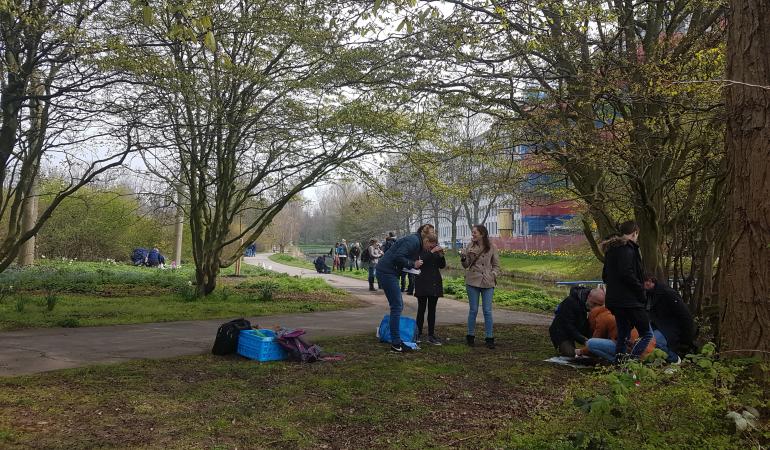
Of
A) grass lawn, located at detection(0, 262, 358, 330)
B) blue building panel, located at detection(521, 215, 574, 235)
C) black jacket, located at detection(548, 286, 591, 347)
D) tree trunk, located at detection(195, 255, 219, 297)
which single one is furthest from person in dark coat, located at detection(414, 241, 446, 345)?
blue building panel, located at detection(521, 215, 574, 235)

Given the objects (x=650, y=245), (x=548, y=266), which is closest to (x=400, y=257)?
(x=650, y=245)

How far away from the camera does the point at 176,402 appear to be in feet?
15.5

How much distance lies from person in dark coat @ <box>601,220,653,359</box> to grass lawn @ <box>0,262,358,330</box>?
695cm

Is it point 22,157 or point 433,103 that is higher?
point 433,103

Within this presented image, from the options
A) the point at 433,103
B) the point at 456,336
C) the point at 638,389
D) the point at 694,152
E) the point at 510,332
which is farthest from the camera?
the point at 433,103

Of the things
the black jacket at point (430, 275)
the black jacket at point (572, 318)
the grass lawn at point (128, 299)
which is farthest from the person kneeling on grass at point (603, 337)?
the grass lawn at point (128, 299)

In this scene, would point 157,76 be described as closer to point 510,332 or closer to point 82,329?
point 82,329

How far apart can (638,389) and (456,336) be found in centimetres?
542

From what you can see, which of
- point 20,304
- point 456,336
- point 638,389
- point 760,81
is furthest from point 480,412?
point 20,304

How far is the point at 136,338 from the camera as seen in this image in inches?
309

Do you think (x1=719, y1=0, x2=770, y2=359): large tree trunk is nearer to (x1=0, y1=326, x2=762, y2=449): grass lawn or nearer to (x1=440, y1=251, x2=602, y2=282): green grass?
(x1=0, y1=326, x2=762, y2=449): grass lawn

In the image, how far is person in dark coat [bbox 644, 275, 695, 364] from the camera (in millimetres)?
5785

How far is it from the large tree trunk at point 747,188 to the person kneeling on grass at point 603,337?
2.30m

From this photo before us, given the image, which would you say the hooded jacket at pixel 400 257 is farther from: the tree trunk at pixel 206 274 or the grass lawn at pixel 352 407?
the tree trunk at pixel 206 274
